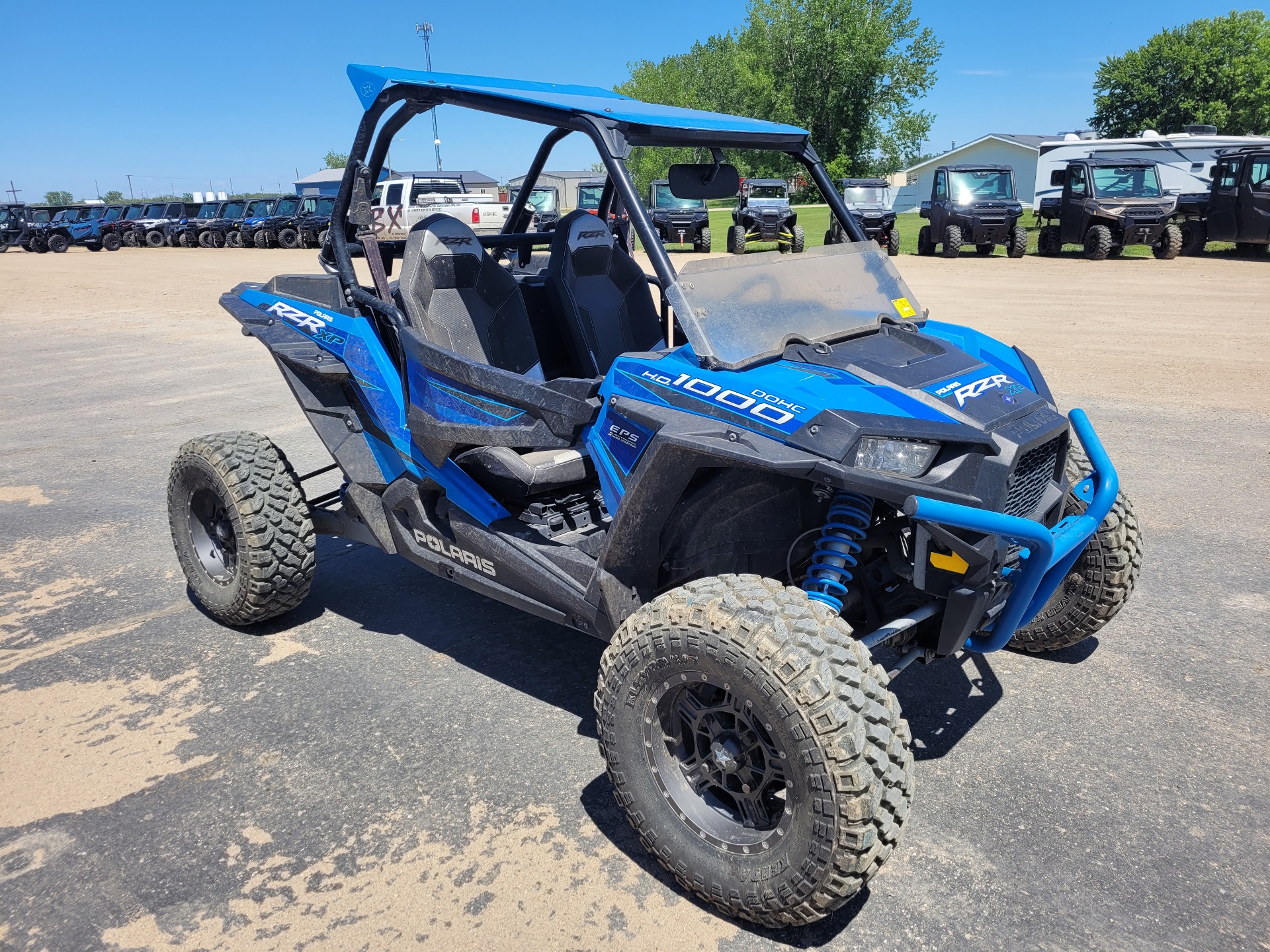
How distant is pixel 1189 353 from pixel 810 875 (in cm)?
947

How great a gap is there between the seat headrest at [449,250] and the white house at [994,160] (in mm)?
62509

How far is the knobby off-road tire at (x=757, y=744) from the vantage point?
7.51 ft

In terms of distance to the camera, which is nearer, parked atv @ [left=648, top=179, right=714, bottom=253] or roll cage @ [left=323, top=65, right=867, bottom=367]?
roll cage @ [left=323, top=65, right=867, bottom=367]

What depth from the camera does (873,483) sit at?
2457 millimetres

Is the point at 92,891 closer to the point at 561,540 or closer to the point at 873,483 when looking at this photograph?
the point at 561,540

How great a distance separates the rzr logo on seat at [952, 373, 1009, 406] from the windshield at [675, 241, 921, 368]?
0.48 meters

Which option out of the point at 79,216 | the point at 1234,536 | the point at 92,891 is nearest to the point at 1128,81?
the point at 79,216

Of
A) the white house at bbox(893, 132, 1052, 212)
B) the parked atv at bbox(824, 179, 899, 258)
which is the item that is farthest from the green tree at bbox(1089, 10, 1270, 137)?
the parked atv at bbox(824, 179, 899, 258)

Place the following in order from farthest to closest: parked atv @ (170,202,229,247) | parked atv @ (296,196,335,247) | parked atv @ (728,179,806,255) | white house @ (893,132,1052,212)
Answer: white house @ (893,132,1052,212) < parked atv @ (170,202,229,247) < parked atv @ (296,196,335,247) < parked atv @ (728,179,806,255)

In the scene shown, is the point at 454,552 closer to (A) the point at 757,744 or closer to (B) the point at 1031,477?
(A) the point at 757,744

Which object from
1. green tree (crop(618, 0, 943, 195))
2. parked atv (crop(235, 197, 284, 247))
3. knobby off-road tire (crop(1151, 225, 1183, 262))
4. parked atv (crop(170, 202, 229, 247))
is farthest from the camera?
green tree (crop(618, 0, 943, 195))

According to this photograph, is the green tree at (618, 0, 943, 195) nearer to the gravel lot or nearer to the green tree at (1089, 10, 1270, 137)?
the green tree at (1089, 10, 1270, 137)

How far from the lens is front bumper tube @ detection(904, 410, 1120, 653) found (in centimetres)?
239

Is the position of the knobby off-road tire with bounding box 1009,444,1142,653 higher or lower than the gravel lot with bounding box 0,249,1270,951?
higher
